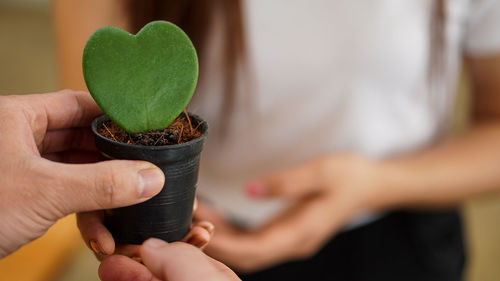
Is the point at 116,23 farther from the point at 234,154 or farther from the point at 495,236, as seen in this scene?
the point at 495,236

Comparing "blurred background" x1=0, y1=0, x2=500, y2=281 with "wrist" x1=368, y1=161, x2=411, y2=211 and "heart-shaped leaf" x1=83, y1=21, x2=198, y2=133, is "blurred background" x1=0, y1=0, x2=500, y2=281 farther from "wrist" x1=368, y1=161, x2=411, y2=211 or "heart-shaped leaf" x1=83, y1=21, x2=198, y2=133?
"wrist" x1=368, y1=161, x2=411, y2=211

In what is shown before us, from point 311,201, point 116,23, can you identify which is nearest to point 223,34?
point 116,23

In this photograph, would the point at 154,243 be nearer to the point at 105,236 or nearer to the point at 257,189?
the point at 105,236

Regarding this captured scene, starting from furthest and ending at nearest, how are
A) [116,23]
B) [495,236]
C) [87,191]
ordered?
[495,236]
[116,23]
[87,191]

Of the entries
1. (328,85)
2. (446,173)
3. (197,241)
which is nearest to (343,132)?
(328,85)

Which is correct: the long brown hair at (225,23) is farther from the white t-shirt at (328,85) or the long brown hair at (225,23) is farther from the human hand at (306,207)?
A: the human hand at (306,207)

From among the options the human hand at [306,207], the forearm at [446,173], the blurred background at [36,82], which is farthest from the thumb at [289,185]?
the blurred background at [36,82]
